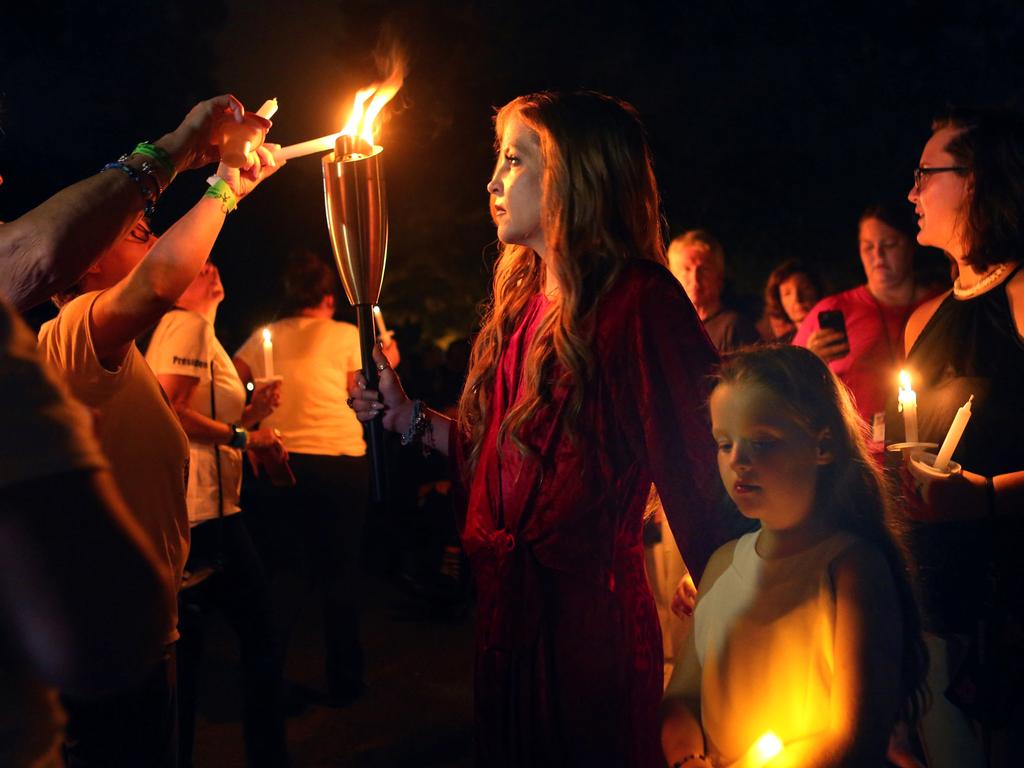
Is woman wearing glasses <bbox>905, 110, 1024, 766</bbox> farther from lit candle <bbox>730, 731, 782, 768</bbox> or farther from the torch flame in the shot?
the torch flame

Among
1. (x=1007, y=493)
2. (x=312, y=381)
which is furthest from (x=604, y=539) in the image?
(x=312, y=381)

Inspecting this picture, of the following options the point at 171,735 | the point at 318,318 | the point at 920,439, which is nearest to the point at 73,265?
the point at 171,735

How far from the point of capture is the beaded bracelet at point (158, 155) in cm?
220

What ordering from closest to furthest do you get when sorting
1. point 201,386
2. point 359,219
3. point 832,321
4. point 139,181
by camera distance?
point 139,181 → point 359,219 → point 201,386 → point 832,321

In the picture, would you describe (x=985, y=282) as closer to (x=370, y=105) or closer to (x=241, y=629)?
(x=370, y=105)

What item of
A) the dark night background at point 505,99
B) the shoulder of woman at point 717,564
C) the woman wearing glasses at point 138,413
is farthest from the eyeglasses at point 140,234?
Answer: the dark night background at point 505,99

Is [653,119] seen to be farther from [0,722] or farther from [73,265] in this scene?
[0,722]

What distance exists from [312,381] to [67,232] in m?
3.57

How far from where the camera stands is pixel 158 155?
2.22m

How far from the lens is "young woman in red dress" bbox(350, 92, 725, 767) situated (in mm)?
2018

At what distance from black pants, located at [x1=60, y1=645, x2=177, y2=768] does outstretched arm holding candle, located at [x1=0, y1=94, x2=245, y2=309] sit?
1.06m

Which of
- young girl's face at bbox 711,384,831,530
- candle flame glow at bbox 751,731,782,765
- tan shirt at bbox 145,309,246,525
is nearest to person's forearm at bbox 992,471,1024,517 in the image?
young girl's face at bbox 711,384,831,530

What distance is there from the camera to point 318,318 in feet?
18.5

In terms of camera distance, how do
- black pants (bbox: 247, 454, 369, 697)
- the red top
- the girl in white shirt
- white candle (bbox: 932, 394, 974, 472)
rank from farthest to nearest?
black pants (bbox: 247, 454, 369, 697)
the red top
white candle (bbox: 932, 394, 974, 472)
the girl in white shirt
